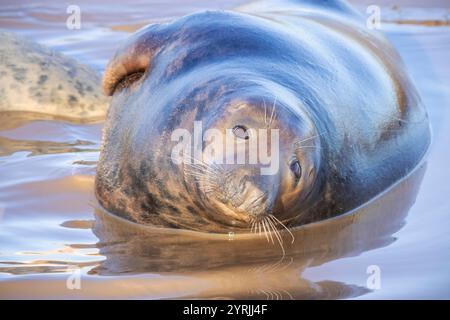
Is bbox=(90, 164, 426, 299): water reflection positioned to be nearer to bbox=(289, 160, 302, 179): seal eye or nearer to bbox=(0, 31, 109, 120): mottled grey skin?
bbox=(289, 160, 302, 179): seal eye

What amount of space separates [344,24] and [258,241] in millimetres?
2069

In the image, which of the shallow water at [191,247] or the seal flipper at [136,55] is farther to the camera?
the seal flipper at [136,55]

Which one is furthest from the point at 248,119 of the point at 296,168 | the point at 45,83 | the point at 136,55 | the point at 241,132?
the point at 45,83

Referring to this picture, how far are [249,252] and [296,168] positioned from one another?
1.58 feet

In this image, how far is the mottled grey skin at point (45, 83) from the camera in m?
7.27

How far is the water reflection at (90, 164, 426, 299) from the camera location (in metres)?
3.90

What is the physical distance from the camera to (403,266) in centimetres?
408

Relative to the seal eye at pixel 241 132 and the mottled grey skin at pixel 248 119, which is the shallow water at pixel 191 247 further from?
the seal eye at pixel 241 132

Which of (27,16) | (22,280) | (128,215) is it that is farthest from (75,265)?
(27,16)

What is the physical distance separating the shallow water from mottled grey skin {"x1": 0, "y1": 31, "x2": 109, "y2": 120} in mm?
925

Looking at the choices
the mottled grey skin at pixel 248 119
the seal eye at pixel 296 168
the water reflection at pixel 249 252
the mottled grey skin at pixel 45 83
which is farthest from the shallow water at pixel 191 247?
the mottled grey skin at pixel 45 83

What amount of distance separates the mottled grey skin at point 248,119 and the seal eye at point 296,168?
0.8 inches
